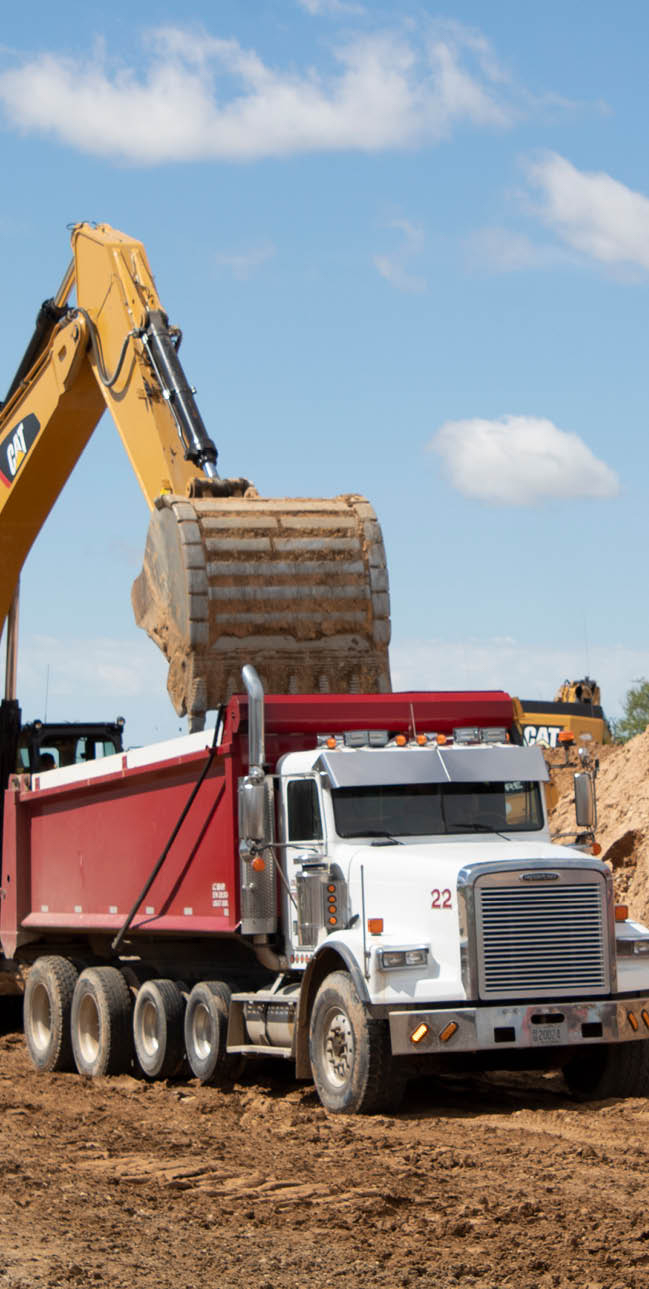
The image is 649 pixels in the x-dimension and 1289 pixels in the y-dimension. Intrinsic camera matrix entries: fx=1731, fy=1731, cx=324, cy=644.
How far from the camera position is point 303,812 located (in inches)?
490

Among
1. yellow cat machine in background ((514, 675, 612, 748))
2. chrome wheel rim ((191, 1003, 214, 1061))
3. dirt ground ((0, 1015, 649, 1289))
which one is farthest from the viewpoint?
yellow cat machine in background ((514, 675, 612, 748))

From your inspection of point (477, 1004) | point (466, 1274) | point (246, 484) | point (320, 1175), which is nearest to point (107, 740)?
point (246, 484)

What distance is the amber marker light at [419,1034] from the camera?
11.0m

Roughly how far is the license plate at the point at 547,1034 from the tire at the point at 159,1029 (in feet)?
12.0

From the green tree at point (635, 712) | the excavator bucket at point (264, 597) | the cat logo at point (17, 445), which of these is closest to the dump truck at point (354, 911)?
the excavator bucket at point (264, 597)

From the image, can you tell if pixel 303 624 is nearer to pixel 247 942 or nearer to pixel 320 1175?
pixel 247 942

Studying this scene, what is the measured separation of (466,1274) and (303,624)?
682 cm

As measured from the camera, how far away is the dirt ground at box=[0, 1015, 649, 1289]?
293 inches

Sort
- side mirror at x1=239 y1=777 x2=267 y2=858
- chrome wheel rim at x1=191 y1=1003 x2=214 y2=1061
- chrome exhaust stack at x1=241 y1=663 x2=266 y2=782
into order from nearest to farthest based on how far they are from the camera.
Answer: side mirror at x1=239 y1=777 x2=267 y2=858
chrome exhaust stack at x1=241 y1=663 x2=266 y2=782
chrome wheel rim at x1=191 y1=1003 x2=214 y2=1061

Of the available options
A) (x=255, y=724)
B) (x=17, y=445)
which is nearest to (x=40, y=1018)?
(x=255, y=724)

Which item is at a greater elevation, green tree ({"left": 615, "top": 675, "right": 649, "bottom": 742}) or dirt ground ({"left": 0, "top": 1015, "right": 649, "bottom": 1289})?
green tree ({"left": 615, "top": 675, "right": 649, "bottom": 742})

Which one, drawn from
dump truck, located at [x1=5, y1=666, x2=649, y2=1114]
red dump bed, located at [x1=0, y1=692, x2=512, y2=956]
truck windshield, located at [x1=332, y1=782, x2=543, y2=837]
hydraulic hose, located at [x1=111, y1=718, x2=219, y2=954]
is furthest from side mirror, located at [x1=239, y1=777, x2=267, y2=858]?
hydraulic hose, located at [x1=111, y1=718, x2=219, y2=954]

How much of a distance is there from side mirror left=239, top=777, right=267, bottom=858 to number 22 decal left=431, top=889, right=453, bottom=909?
1433 millimetres

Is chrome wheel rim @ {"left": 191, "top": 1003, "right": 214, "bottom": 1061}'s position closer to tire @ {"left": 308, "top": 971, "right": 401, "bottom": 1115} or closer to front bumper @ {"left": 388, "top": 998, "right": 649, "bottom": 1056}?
tire @ {"left": 308, "top": 971, "right": 401, "bottom": 1115}
